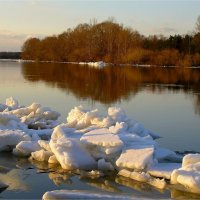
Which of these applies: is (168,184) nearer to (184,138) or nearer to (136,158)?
(136,158)

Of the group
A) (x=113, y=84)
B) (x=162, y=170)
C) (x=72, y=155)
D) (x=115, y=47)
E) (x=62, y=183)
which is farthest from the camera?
(x=115, y=47)

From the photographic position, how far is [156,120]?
10.5 meters

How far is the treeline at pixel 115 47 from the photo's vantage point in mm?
57469

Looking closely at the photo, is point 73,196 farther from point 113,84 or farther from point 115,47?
point 115,47

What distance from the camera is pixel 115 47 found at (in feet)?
232

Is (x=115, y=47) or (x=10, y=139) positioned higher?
(x=115, y=47)

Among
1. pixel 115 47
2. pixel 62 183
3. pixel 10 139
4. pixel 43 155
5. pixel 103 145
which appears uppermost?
pixel 115 47

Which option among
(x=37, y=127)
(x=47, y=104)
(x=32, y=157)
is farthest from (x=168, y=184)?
(x=47, y=104)

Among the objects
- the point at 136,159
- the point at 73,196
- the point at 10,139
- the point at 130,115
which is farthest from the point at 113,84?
the point at 73,196

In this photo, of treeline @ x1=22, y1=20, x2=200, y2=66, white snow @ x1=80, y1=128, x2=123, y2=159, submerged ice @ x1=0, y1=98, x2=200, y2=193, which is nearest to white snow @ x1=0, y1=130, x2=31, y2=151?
submerged ice @ x1=0, y1=98, x2=200, y2=193

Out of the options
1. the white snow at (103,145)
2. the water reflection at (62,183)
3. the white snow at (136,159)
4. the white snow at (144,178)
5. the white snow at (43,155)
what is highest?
the white snow at (103,145)

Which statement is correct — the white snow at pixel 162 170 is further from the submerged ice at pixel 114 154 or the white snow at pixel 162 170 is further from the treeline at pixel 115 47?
the treeline at pixel 115 47

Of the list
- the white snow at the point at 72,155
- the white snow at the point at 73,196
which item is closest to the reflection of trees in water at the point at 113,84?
the white snow at the point at 72,155

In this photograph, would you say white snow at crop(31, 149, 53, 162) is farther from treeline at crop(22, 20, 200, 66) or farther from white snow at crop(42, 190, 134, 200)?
treeline at crop(22, 20, 200, 66)
